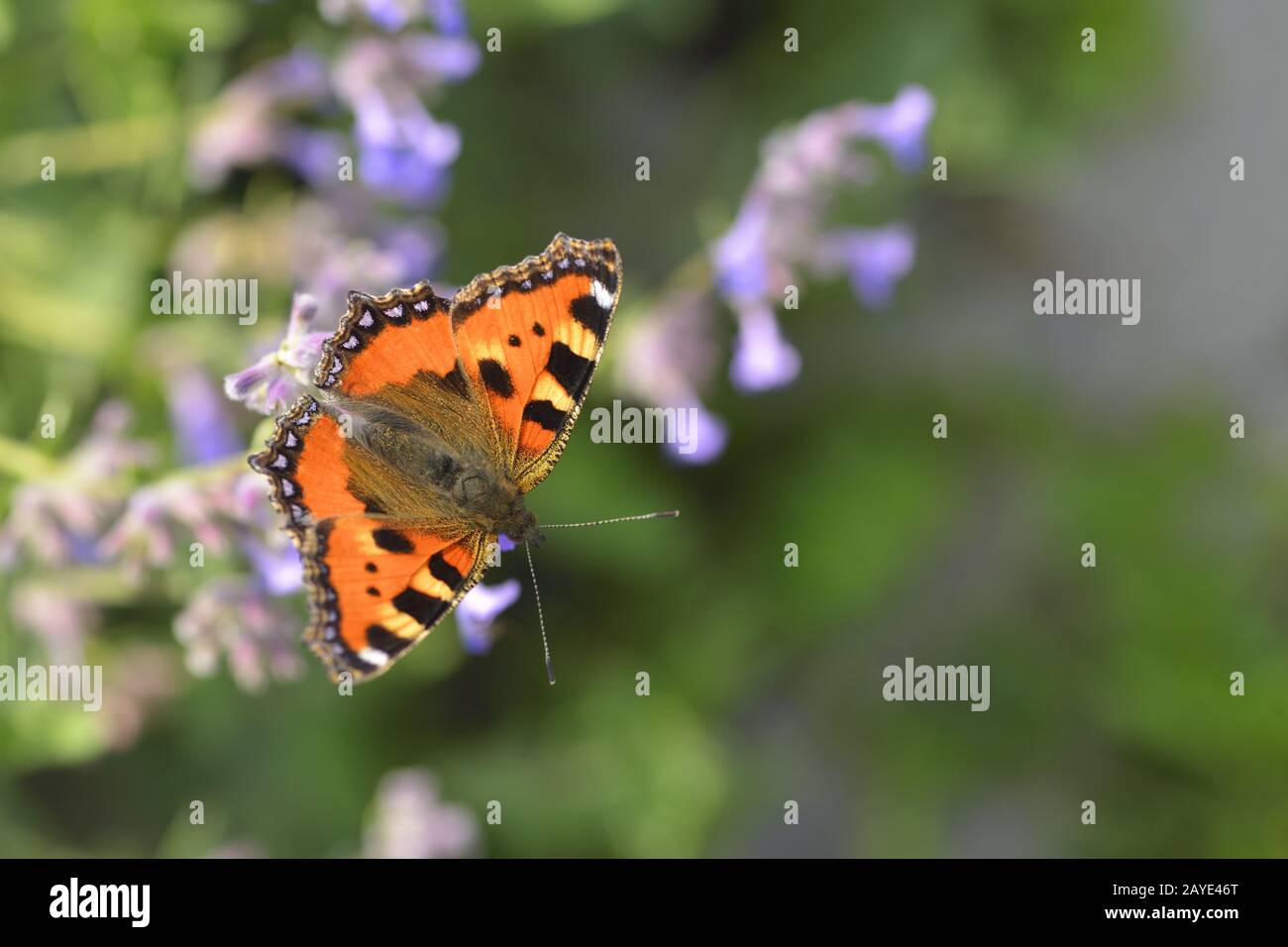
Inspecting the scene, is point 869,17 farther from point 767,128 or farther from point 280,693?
point 280,693

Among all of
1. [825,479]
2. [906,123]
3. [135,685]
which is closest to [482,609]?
[906,123]

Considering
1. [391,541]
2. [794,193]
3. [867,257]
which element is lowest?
[391,541]

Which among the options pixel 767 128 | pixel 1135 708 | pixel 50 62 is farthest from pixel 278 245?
pixel 1135 708

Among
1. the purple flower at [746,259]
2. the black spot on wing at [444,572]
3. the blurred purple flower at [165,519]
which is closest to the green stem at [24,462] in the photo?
the blurred purple flower at [165,519]

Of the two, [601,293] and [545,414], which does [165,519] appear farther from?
[601,293]

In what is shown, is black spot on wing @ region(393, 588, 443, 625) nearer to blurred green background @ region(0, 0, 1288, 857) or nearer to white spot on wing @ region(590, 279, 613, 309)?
white spot on wing @ region(590, 279, 613, 309)

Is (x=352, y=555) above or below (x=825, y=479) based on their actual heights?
below
